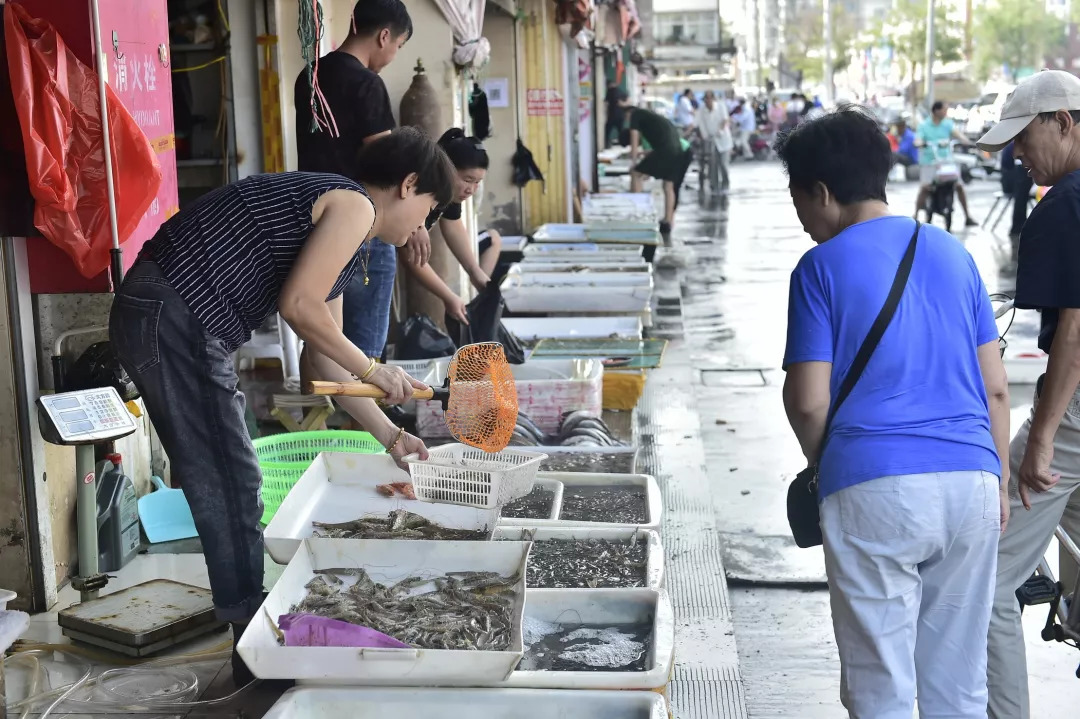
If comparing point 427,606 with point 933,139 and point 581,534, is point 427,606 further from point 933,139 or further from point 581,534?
point 933,139

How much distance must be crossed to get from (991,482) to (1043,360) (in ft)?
20.8

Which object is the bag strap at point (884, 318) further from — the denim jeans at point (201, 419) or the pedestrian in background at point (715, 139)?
the pedestrian in background at point (715, 139)

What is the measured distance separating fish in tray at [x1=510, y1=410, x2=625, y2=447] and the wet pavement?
0.78 meters

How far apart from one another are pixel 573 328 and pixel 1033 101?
4.75 m

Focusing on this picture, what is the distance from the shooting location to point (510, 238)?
40.2 ft

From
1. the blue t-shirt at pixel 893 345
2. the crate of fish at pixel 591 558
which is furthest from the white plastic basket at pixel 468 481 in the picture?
the blue t-shirt at pixel 893 345

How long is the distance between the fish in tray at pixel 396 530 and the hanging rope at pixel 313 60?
6.04ft

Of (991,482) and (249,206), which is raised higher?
(249,206)

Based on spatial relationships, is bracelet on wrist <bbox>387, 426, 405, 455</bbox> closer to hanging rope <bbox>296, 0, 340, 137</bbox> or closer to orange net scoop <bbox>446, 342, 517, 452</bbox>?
orange net scoop <bbox>446, 342, 517, 452</bbox>

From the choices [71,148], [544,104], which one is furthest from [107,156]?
[544,104]

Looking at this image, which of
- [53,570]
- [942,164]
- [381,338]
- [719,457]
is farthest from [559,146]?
[53,570]

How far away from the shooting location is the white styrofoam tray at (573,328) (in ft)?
25.8

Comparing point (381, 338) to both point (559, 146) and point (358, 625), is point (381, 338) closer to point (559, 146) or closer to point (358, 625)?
point (358, 625)

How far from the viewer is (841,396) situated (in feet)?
9.11
